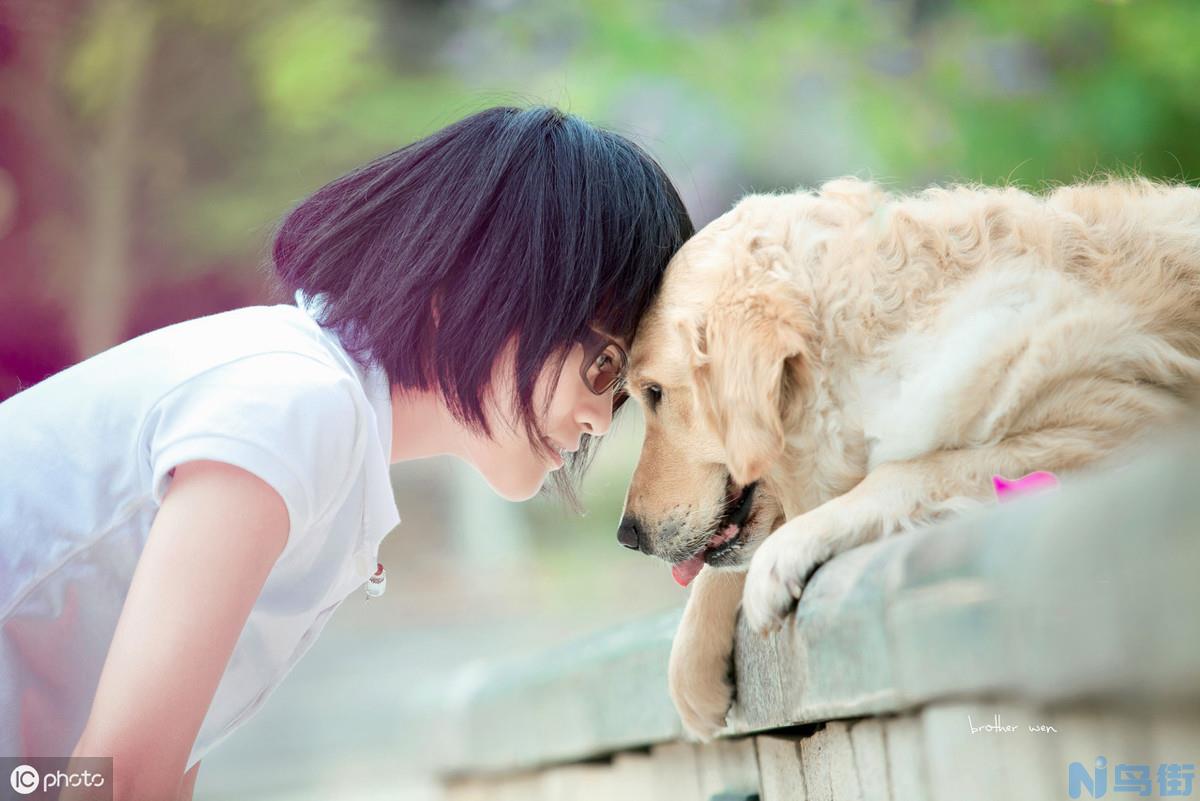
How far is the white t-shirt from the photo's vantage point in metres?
1.15

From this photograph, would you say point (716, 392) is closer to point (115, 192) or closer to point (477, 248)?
point (477, 248)

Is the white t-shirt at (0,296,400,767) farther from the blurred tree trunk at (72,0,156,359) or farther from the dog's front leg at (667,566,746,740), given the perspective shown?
the blurred tree trunk at (72,0,156,359)

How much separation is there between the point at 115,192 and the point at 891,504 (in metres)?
6.71

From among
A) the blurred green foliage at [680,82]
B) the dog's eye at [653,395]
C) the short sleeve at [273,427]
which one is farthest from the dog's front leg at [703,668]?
the blurred green foliage at [680,82]

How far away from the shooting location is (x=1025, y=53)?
21.8 feet

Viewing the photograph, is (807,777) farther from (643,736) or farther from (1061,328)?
(1061,328)

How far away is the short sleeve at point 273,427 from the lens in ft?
3.62

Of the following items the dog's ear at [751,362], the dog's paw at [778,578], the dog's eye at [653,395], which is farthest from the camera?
the dog's eye at [653,395]

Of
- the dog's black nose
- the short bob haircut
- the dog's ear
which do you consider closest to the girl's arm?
the short bob haircut

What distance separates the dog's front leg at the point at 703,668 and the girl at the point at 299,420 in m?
0.31

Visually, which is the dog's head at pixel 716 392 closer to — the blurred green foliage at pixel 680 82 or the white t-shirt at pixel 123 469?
the white t-shirt at pixel 123 469

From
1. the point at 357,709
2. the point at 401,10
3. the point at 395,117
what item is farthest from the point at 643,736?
the point at 401,10

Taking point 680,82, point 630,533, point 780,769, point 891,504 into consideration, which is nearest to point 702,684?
point 780,769

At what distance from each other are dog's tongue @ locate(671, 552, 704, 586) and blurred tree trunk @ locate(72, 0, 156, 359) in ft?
18.7
